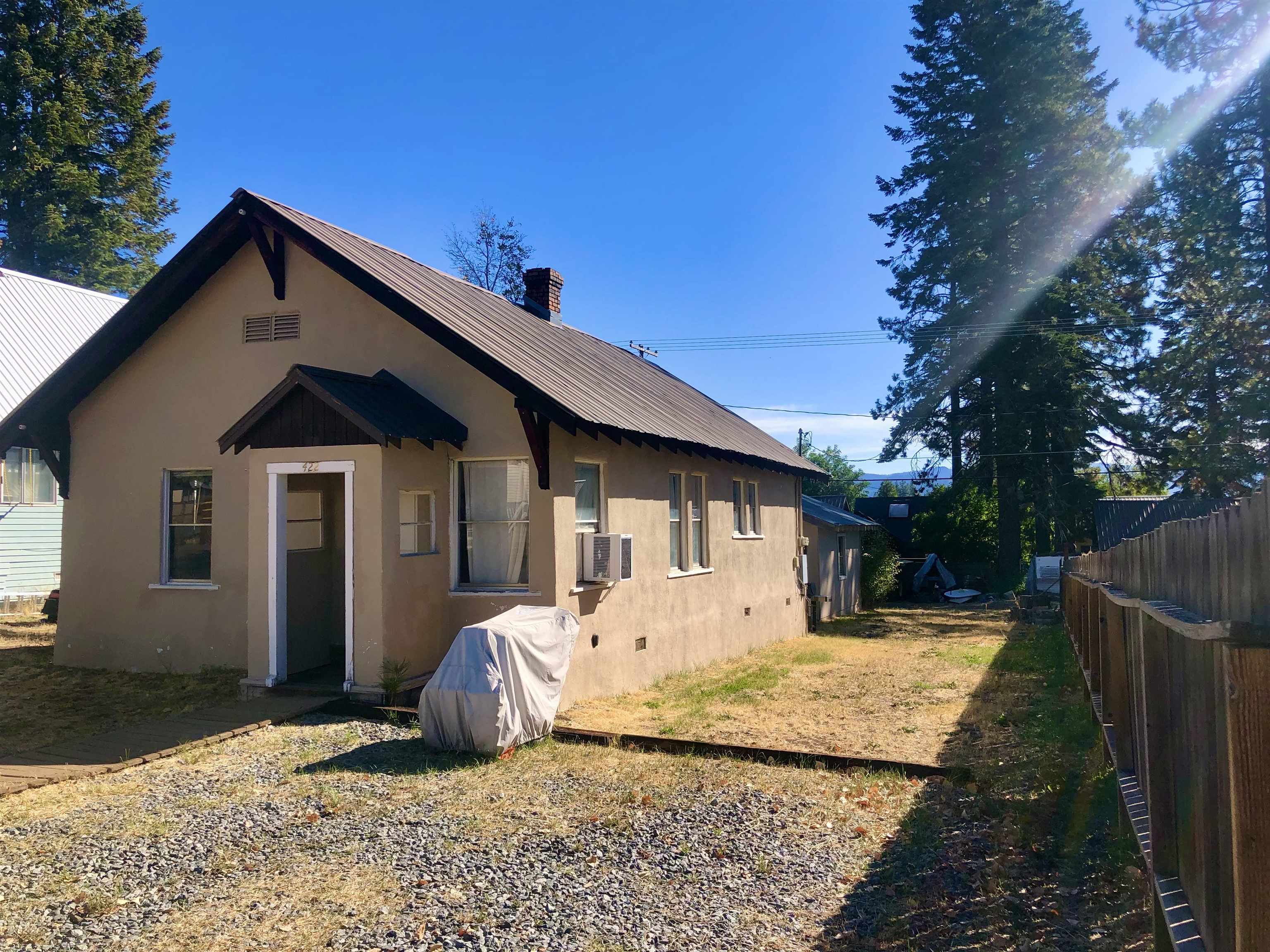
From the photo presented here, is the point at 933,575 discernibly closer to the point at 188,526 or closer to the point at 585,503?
the point at 585,503

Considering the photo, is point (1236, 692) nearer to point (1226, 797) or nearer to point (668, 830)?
point (1226, 797)

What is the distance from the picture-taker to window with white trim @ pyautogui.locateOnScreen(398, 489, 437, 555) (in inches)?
407

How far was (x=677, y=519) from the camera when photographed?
14.0 m

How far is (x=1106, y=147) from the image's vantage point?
92.3 feet

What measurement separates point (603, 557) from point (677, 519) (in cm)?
331

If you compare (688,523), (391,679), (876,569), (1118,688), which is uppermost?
(688,523)

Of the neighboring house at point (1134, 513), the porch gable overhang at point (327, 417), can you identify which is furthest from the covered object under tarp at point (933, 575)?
the porch gable overhang at point (327, 417)

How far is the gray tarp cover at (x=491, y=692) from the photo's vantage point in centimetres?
781

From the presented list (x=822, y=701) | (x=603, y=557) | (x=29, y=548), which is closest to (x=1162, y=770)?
(x=603, y=557)

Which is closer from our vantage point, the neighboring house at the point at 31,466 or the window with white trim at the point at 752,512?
the window with white trim at the point at 752,512

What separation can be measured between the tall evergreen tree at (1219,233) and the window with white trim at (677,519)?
17.8 m

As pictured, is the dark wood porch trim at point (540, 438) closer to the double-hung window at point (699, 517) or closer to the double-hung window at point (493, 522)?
the double-hung window at point (493, 522)

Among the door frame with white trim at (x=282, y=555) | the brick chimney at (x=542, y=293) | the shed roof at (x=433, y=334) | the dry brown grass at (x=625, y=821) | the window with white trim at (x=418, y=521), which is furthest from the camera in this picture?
the brick chimney at (x=542, y=293)

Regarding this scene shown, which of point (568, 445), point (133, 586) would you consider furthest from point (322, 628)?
point (568, 445)
